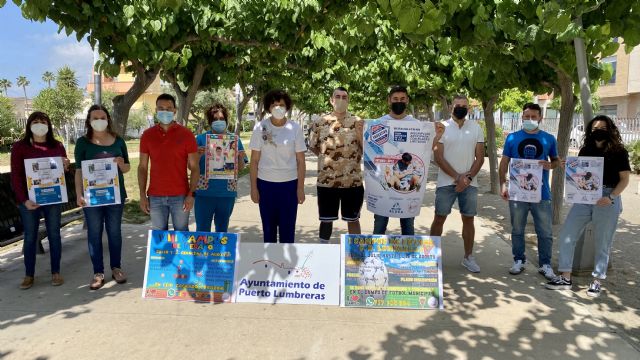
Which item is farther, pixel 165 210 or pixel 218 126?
pixel 218 126

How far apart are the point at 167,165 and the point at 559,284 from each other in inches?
160

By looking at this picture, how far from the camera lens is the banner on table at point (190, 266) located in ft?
14.0

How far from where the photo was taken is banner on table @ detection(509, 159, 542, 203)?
193 inches

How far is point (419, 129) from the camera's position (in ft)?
14.9

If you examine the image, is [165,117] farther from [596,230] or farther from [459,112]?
[596,230]

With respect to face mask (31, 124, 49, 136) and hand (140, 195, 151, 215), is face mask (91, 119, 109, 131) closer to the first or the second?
face mask (31, 124, 49, 136)

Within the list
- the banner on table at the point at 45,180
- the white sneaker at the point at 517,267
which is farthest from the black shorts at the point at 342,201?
the banner on table at the point at 45,180

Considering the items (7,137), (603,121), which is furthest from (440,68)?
(7,137)

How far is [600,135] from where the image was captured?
4.60 metres

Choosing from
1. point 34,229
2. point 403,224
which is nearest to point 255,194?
point 403,224

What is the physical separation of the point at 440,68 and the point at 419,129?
6447 millimetres

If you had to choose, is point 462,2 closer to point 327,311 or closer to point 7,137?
point 327,311

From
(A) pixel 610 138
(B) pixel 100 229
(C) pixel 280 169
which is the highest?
(A) pixel 610 138

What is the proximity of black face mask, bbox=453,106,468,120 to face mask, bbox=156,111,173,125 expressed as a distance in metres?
2.89
